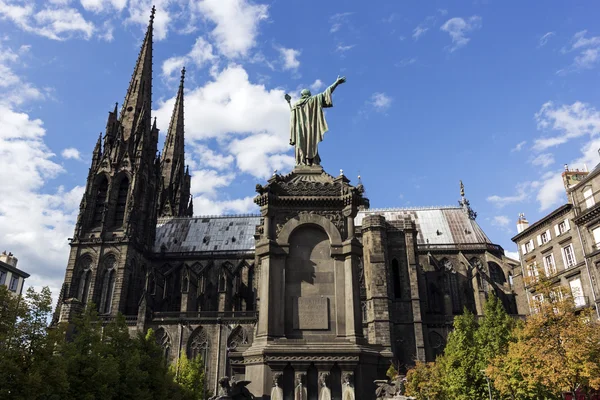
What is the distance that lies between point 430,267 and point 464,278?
14.6 feet

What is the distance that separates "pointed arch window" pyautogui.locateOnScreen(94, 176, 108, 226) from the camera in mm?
57347

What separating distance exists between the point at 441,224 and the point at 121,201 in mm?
40490

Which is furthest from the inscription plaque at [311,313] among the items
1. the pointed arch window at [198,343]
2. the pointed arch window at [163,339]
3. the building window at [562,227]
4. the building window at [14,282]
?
the building window at [14,282]

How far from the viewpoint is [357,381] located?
11984mm

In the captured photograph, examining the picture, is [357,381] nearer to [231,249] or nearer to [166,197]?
[231,249]

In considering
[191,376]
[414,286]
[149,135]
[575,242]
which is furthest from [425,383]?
[149,135]

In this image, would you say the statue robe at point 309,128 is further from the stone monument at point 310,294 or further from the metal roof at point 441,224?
the metal roof at point 441,224

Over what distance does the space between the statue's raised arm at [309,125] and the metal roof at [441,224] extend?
44316mm

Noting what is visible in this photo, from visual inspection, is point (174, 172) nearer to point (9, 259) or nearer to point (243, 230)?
point (243, 230)

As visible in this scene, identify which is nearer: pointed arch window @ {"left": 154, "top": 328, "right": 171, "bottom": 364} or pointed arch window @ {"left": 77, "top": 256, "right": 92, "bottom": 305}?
pointed arch window @ {"left": 154, "top": 328, "right": 171, "bottom": 364}

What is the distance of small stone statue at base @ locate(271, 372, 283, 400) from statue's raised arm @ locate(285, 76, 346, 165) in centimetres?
697

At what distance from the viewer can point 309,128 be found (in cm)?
1614

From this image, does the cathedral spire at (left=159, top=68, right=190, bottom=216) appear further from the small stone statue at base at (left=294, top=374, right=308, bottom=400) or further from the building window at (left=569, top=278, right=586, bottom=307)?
the small stone statue at base at (left=294, top=374, right=308, bottom=400)

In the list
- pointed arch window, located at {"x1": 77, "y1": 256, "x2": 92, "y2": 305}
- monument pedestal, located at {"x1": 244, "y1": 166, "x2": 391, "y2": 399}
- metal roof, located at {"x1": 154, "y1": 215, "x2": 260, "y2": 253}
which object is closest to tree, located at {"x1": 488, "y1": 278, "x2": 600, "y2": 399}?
monument pedestal, located at {"x1": 244, "y1": 166, "x2": 391, "y2": 399}
